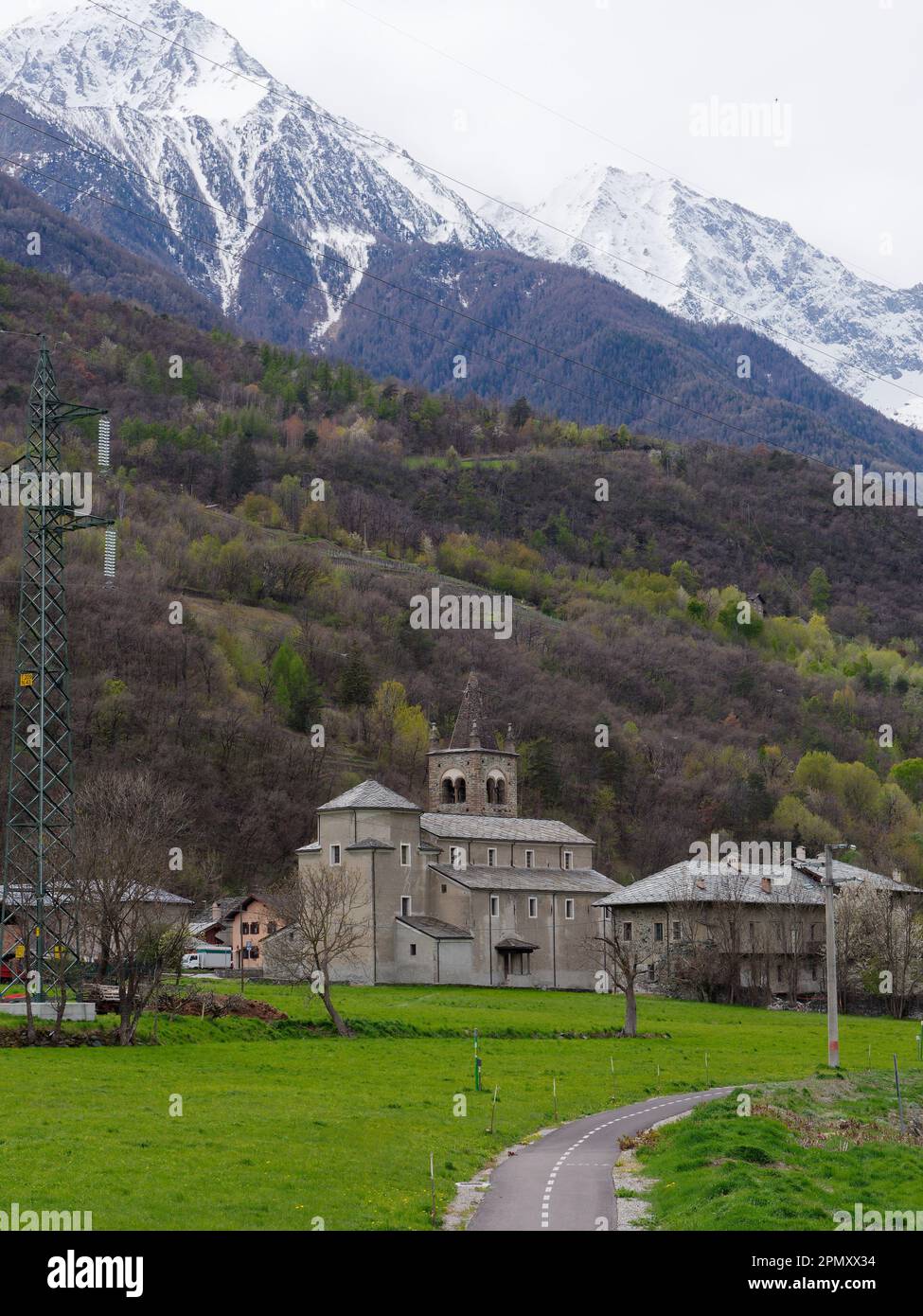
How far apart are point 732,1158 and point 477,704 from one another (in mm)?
77806

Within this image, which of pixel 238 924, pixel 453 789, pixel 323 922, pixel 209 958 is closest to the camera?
pixel 323 922

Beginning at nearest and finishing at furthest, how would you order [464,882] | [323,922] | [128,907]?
[128,907], [323,922], [464,882]

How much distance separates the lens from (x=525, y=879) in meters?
92.9

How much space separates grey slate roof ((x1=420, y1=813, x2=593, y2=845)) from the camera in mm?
92375

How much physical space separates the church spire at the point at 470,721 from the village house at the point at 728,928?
18082 millimetres

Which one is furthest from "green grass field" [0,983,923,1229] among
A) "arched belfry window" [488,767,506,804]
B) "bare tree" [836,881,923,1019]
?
"arched belfry window" [488,767,506,804]

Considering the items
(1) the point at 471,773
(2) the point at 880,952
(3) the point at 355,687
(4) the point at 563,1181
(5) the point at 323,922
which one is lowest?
(4) the point at 563,1181

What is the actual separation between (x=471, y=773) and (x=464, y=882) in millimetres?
15324

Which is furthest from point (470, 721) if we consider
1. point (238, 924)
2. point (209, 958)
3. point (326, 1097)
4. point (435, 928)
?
point (326, 1097)

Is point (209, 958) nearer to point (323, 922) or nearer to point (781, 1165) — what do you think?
point (323, 922)

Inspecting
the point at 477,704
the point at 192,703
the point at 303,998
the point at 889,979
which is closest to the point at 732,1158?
the point at 303,998

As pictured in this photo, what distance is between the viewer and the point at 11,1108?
31641 millimetres

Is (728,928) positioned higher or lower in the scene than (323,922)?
lower
